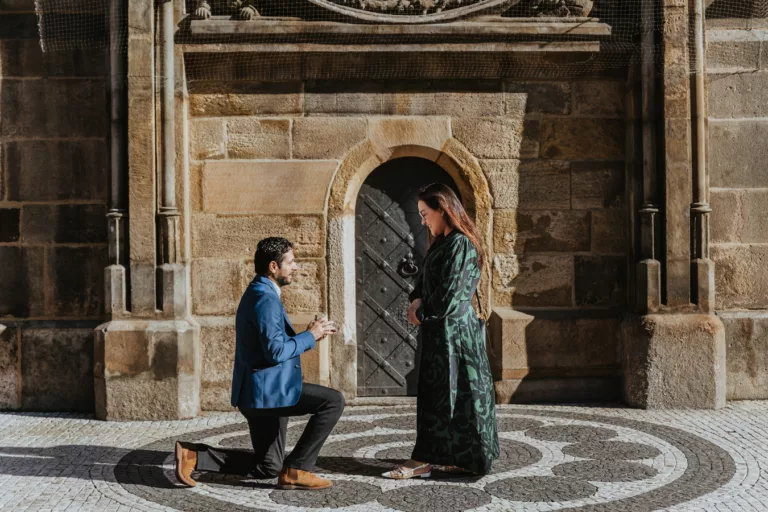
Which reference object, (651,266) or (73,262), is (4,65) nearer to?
(73,262)

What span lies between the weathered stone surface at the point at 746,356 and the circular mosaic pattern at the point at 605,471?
112 inches

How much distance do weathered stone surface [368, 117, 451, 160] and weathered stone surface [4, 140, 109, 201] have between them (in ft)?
7.77

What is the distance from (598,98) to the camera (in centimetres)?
873

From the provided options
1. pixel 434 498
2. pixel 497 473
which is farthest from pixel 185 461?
pixel 497 473

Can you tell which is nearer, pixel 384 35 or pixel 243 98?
pixel 384 35

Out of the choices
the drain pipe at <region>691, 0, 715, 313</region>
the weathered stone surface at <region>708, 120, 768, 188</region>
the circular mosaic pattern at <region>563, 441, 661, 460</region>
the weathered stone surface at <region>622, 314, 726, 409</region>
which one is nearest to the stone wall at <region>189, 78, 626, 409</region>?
the weathered stone surface at <region>622, 314, 726, 409</region>

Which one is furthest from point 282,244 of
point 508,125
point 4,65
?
point 4,65

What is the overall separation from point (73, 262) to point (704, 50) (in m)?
5.75

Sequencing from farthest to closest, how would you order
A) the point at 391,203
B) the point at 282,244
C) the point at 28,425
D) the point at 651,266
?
the point at 391,203 → the point at 651,266 → the point at 28,425 → the point at 282,244

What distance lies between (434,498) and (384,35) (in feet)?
14.6

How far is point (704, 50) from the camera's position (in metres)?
8.45

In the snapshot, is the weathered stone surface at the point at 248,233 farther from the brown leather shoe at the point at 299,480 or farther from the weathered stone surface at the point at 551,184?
the brown leather shoe at the point at 299,480

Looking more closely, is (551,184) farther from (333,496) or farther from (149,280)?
(333,496)

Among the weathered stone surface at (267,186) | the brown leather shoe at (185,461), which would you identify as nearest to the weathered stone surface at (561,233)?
the weathered stone surface at (267,186)
